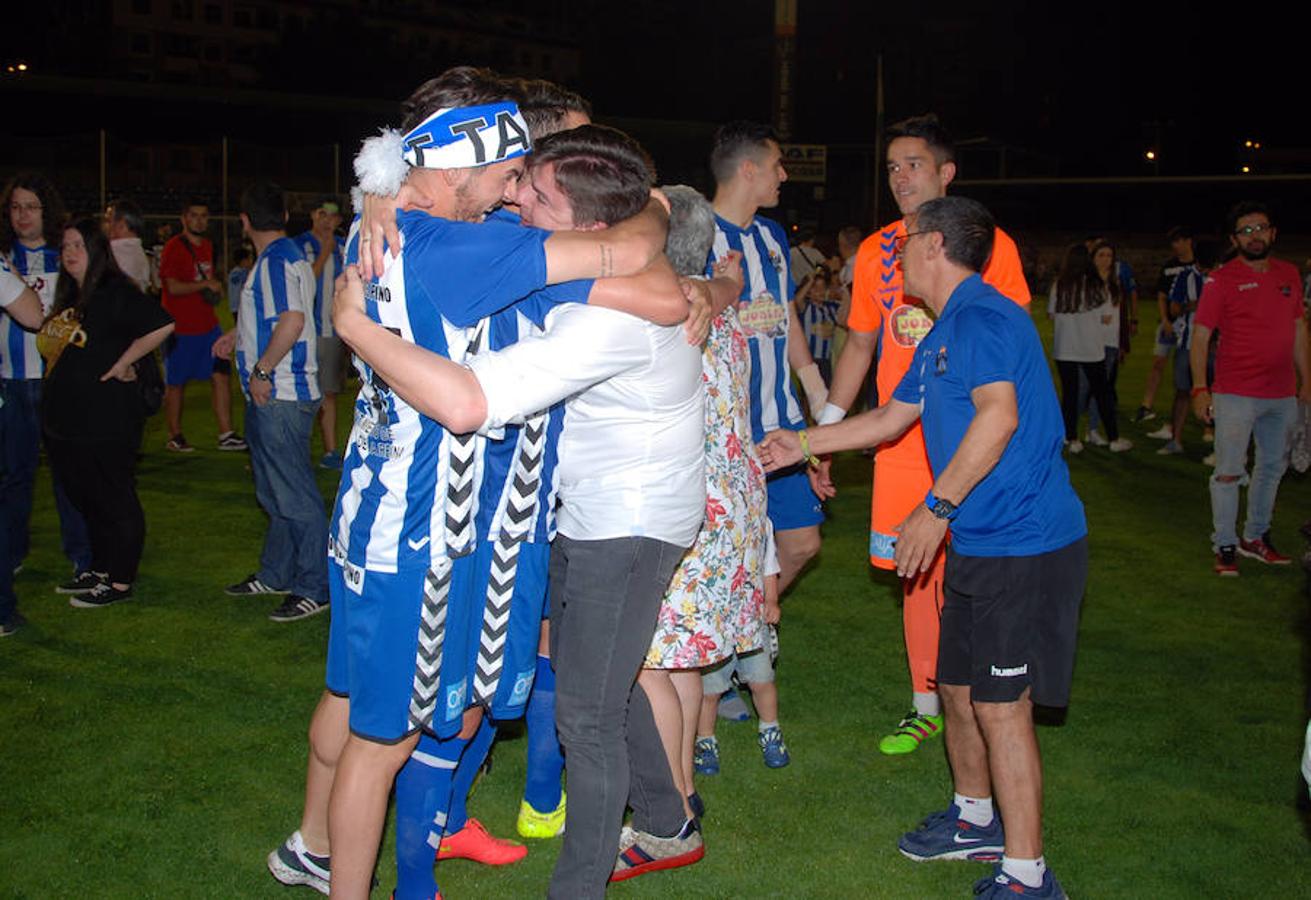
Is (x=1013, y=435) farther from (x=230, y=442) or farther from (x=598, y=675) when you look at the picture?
(x=230, y=442)

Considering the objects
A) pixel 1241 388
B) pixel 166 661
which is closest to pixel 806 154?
pixel 1241 388

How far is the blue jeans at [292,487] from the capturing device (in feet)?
20.8

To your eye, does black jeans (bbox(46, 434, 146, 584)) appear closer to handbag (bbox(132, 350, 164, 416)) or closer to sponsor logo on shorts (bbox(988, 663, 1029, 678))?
handbag (bbox(132, 350, 164, 416))

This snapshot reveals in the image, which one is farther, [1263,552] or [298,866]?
[1263,552]

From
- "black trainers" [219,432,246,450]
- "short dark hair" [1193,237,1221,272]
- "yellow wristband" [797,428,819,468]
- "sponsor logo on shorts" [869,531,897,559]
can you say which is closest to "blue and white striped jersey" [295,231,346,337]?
"black trainers" [219,432,246,450]

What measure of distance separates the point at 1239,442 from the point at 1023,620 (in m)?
4.44

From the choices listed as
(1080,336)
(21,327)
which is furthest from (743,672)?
(1080,336)

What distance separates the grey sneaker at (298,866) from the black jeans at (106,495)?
3199 mm

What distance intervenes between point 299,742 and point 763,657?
1.78 meters

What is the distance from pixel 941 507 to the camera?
3506 millimetres

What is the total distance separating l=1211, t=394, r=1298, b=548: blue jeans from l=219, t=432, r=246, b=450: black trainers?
25.0 feet

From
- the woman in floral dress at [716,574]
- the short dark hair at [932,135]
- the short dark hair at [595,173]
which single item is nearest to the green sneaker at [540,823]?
the woman in floral dress at [716,574]

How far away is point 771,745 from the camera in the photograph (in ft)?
15.2

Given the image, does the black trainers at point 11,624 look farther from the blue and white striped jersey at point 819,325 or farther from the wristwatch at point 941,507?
the blue and white striped jersey at point 819,325
